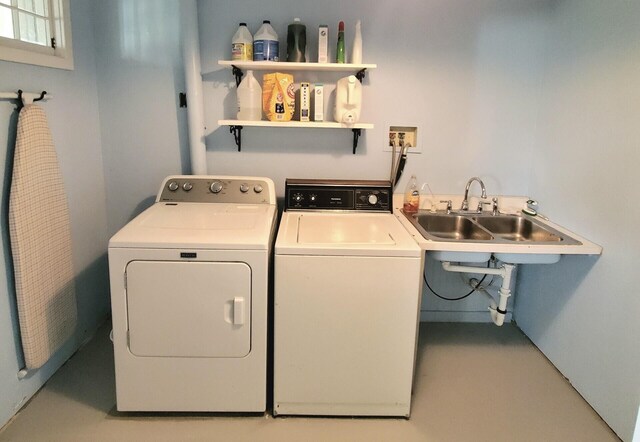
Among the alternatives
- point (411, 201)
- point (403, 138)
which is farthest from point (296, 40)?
point (411, 201)

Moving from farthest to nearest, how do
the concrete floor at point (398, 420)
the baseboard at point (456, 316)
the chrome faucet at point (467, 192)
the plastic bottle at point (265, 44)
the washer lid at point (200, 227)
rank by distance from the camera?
the baseboard at point (456, 316) < the chrome faucet at point (467, 192) < the plastic bottle at point (265, 44) < the concrete floor at point (398, 420) < the washer lid at point (200, 227)

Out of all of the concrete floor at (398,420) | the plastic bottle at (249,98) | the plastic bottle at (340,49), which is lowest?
the concrete floor at (398,420)

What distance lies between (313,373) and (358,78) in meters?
1.63

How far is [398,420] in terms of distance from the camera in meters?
2.20

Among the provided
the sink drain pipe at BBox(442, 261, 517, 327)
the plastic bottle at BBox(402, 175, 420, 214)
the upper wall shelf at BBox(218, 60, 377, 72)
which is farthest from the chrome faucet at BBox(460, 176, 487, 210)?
the upper wall shelf at BBox(218, 60, 377, 72)

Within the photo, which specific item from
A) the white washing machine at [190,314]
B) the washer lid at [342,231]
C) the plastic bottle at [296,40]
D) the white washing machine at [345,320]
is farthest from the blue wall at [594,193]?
the white washing machine at [190,314]

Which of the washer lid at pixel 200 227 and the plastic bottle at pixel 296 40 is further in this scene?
the plastic bottle at pixel 296 40

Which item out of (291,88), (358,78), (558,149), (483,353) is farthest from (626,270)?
(291,88)

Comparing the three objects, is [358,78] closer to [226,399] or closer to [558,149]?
[558,149]

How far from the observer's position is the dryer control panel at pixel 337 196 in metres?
2.69

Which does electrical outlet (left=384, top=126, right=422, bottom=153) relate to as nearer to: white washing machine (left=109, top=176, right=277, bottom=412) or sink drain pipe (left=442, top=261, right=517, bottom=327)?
sink drain pipe (left=442, top=261, right=517, bottom=327)

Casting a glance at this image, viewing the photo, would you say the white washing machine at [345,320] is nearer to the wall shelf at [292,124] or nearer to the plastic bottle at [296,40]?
the wall shelf at [292,124]

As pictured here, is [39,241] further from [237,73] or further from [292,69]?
[292,69]

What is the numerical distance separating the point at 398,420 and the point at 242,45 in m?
2.03
